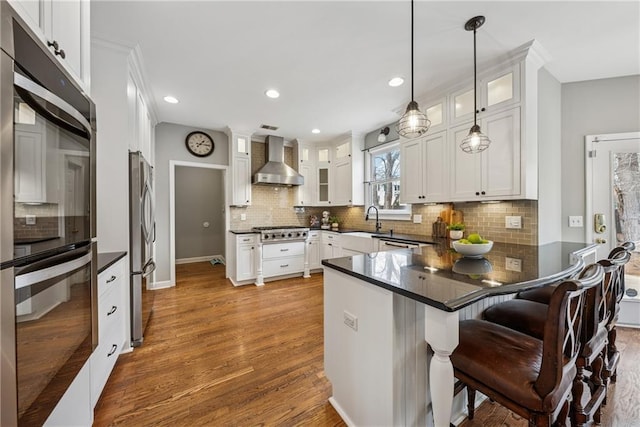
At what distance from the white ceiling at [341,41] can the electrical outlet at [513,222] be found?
152 centimetres

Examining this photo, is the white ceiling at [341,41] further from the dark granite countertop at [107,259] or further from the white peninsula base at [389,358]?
the white peninsula base at [389,358]

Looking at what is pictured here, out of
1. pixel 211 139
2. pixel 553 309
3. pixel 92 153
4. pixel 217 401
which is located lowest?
pixel 217 401

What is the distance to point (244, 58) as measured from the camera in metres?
2.37

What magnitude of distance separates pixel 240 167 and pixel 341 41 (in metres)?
2.91

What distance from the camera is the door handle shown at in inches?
103

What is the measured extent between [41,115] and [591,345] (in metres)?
2.46

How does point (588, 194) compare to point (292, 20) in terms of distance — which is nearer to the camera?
point (292, 20)

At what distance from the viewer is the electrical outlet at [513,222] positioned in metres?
2.47

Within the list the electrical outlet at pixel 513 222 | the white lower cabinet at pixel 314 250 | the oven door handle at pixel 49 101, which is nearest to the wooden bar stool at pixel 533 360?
the electrical outlet at pixel 513 222

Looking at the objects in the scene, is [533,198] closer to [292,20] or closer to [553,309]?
[553,309]

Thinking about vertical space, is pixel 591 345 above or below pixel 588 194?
below

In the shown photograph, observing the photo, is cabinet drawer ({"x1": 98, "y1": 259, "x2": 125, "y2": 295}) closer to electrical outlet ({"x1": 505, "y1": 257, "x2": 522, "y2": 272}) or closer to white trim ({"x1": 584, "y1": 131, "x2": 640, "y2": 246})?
electrical outlet ({"x1": 505, "y1": 257, "x2": 522, "y2": 272})

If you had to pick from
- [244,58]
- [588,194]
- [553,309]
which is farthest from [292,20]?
[588,194]

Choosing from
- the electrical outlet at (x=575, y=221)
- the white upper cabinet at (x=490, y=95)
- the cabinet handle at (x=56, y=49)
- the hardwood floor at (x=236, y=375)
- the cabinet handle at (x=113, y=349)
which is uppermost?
the white upper cabinet at (x=490, y=95)
